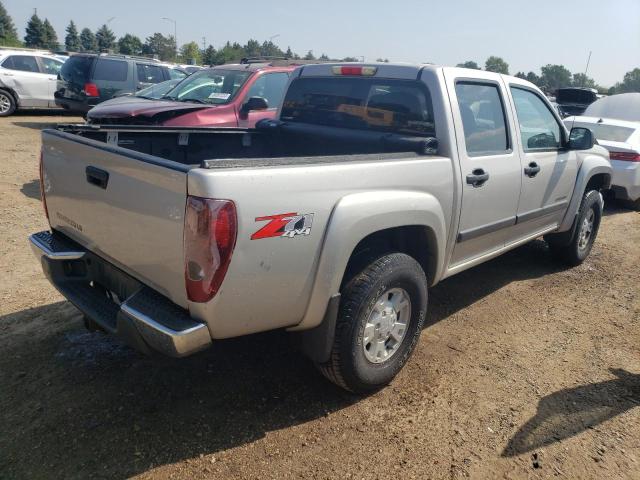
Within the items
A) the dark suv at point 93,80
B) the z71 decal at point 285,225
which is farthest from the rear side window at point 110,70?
the z71 decal at point 285,225

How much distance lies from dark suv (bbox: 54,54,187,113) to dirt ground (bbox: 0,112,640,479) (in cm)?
875

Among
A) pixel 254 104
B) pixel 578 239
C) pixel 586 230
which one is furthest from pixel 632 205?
pixel 254 104

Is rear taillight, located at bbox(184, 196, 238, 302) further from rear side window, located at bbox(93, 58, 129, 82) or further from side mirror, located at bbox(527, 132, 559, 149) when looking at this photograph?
rear side window, located at bbox(93, 58, 129, 82)

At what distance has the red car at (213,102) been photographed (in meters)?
6.80

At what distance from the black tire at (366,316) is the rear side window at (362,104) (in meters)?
1.02

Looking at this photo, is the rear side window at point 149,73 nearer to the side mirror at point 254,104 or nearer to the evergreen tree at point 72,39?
the side mirror at point 254,104

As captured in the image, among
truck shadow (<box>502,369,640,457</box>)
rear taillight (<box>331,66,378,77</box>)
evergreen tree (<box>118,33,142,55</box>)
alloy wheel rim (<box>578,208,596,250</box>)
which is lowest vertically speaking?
truck shadow (<box>502,369,640,457</box>)

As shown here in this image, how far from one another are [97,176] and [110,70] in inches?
437

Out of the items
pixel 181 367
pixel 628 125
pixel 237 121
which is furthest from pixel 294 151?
pixel 628 125

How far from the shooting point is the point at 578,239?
5.51 m

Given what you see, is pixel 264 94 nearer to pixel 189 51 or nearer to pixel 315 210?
pixel 315 210

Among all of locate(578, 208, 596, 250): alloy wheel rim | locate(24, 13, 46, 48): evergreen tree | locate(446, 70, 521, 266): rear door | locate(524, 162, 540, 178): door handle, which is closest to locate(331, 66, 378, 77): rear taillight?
locate(446, 70, 521, 266): rear door

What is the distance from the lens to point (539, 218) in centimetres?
465

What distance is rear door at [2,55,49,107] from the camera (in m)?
13.5
